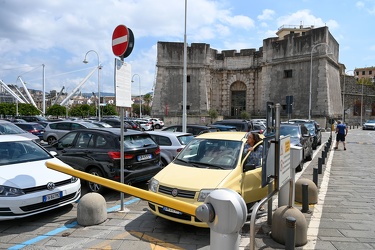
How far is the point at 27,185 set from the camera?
4.81 meters

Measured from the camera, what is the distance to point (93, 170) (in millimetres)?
7012

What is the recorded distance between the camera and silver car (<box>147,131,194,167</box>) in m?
9.48

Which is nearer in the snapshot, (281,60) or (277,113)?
(277,113)

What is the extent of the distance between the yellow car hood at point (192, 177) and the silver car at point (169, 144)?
159 inches

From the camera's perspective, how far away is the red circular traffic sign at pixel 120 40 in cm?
542

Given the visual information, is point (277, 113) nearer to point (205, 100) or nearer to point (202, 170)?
point (202, 170)

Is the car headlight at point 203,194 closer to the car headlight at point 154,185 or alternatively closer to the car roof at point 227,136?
the car headlight at point 154,185

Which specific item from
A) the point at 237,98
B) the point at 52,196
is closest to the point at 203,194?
the point at 52,196

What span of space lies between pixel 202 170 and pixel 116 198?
2.72 meters

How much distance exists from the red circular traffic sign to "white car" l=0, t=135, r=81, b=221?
2712 mm

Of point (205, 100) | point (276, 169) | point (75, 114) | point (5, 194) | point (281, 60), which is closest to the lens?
point (276, 169)

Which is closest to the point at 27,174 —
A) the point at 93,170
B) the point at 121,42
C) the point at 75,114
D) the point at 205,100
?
the point at 93,170

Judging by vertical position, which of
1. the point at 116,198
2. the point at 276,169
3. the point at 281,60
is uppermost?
the point at 281,60

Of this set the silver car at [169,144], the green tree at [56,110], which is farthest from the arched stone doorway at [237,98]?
the green tree at [56,110]
